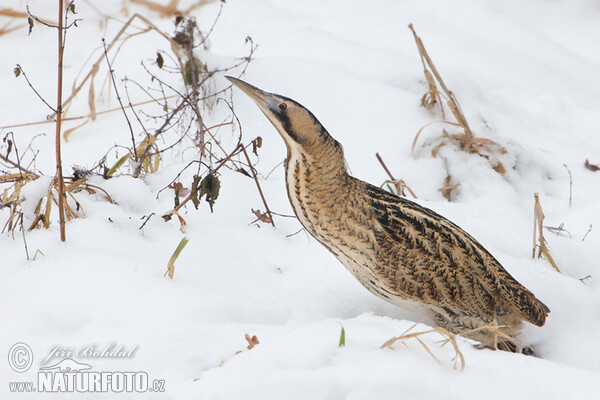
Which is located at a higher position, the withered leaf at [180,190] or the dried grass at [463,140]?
the dried grass at [463,140]

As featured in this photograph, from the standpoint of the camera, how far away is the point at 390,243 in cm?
252

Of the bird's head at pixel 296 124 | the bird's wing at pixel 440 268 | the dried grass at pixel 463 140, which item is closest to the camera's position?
the bird's head at pixel 296 124

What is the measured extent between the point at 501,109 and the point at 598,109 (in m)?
0.79

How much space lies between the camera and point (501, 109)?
453cm

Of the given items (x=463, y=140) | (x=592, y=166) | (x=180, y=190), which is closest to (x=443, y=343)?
(x=180, y=190)

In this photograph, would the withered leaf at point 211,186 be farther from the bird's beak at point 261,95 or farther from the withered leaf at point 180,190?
the bird's beak at point 261,95

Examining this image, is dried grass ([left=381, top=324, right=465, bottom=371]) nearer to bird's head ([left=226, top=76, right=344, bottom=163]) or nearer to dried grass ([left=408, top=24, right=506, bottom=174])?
bird's head ([left=226, top=76, right=344, bottom=163])

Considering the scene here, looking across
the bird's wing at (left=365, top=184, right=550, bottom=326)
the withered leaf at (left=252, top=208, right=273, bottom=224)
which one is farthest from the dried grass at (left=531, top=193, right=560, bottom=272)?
the withered leaf at (left=252, top=208, right=273, bottom=224)

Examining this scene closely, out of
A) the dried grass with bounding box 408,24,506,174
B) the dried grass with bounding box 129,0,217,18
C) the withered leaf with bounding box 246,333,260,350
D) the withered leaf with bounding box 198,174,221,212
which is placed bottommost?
the withered leaf with bounding box 246,333,260,350

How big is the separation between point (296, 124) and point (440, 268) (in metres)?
0.79

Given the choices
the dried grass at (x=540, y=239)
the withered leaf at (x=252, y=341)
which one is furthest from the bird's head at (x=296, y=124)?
the dried grass at (x=540, y=239)

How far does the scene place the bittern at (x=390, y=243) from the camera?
96.7 inches

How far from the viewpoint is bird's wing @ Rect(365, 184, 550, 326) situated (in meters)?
2.51

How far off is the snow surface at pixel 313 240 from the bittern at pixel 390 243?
0.23 metres
